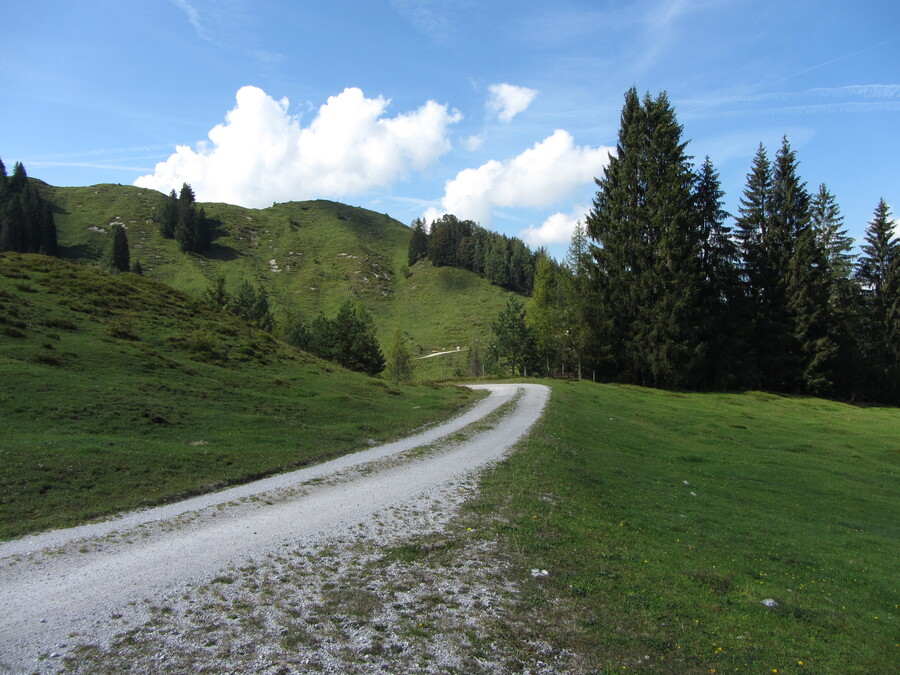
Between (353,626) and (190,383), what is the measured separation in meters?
24.3

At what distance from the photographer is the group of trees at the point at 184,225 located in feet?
516

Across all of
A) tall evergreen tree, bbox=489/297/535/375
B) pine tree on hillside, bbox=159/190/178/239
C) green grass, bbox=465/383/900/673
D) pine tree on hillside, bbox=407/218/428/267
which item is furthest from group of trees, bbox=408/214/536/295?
green grass, bbox=465/383/900/673

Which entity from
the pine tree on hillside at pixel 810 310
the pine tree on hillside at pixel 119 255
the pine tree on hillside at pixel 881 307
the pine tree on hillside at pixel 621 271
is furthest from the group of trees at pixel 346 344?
the pine tree on hillside at pixel 119 255

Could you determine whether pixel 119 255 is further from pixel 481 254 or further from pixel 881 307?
pixel 881 307

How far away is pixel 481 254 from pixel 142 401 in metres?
171

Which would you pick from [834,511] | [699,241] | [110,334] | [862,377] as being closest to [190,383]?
[110,334]

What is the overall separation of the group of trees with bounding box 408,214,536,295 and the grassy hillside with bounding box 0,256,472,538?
138 m

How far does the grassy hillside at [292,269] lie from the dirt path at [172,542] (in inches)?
3864

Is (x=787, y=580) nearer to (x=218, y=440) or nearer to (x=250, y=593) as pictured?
(x=250, y=593)

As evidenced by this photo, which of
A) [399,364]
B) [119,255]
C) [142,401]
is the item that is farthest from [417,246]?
[142,401]

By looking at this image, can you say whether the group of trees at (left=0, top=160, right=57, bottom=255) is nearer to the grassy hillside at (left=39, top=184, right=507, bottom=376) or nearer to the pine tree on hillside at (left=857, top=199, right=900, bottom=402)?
the grassy hillside at (left=39, top=184, right=507, bottom=376)

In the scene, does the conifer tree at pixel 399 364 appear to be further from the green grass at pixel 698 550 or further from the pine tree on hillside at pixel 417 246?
the pine tree on hillside at pixel 417 246

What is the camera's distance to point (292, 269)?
557ft

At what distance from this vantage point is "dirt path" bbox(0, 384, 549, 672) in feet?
23.4
